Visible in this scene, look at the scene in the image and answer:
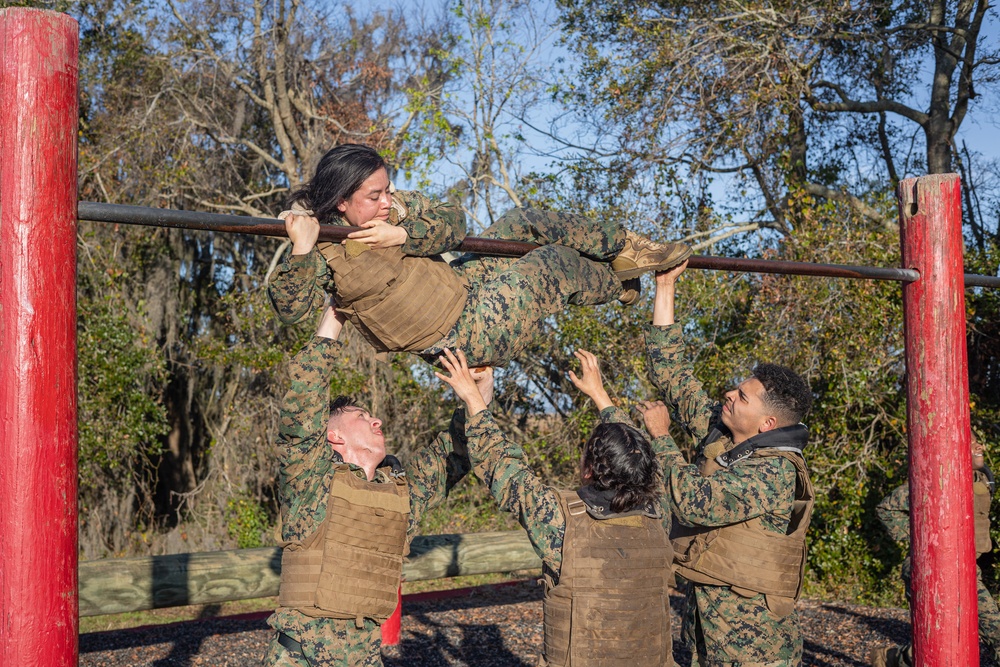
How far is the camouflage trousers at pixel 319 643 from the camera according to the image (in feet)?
10.6

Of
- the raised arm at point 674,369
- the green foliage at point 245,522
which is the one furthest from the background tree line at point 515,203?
the raised arm at point 674,369

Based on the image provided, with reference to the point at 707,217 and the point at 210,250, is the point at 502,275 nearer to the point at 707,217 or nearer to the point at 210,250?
the point at 707,217

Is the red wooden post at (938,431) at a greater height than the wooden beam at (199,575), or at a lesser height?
greater

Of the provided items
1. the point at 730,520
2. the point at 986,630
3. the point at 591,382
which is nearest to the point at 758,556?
the point at 730,520

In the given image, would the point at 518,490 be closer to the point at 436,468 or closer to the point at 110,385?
the point at 436,468

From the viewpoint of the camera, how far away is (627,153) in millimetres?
10086

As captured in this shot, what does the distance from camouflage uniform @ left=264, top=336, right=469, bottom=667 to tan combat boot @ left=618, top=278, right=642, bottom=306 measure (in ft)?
3.87

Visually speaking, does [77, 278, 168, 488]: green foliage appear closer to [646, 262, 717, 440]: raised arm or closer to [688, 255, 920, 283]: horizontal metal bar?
[646, 262, 717, 440]: raised arm

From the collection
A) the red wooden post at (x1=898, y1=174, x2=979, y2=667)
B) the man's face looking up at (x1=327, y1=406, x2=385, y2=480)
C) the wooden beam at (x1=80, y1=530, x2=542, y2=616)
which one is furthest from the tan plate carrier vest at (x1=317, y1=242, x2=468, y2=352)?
the wooden beam at (x1=80, y1=530, x2=542, y2=616)

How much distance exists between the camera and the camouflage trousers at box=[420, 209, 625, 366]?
318 centimetres

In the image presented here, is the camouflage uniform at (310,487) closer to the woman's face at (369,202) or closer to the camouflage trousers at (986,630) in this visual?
the woman's face at (369,202)

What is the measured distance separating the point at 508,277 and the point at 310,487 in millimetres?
1008

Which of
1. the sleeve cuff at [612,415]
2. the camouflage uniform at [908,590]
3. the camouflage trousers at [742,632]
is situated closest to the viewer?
the sleeve cuff at [612,415]

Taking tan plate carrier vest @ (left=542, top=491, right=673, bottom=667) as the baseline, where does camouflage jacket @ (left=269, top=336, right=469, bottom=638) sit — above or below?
above
